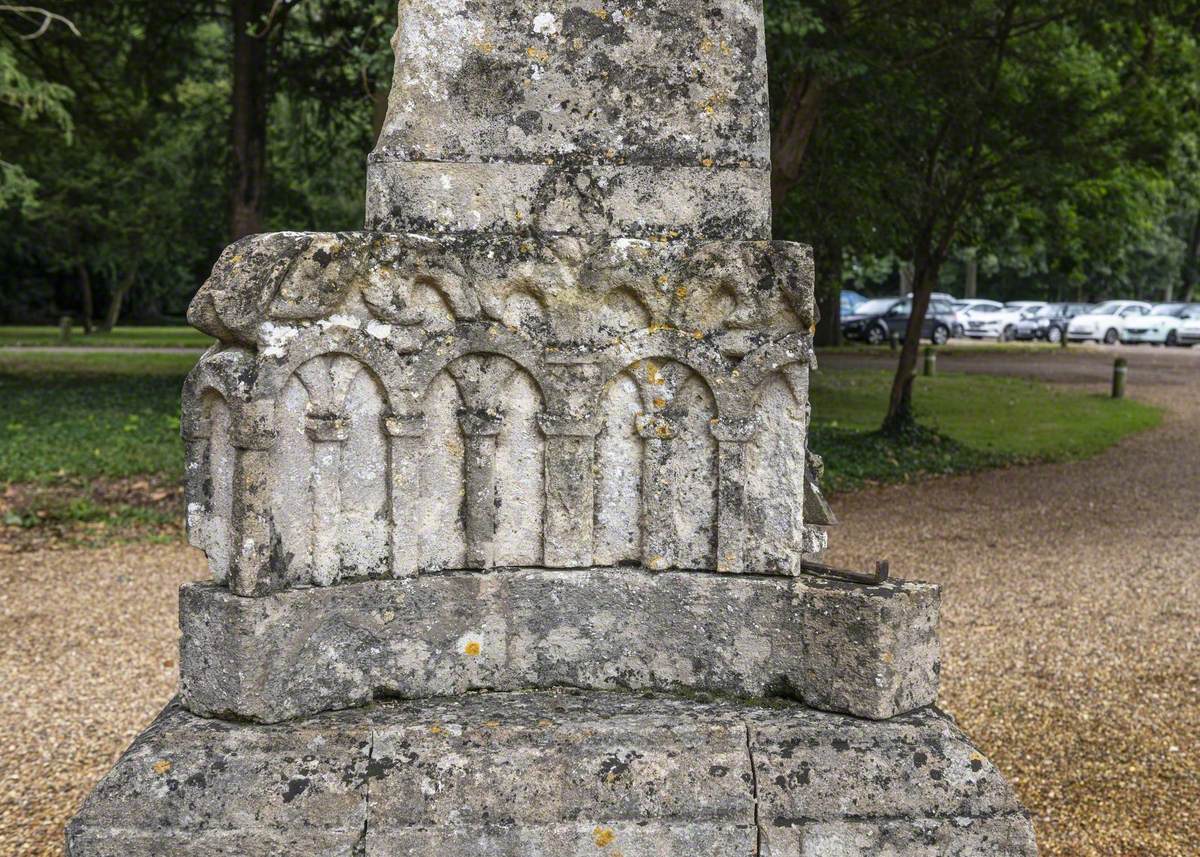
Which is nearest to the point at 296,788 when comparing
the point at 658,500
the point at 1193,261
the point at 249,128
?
the point at 658,500

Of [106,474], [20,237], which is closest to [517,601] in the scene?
[106,474]

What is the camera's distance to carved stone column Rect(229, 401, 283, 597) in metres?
2.98

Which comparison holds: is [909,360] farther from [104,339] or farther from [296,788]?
[104,339]

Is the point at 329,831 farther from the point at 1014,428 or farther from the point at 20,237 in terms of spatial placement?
the point at 20,237

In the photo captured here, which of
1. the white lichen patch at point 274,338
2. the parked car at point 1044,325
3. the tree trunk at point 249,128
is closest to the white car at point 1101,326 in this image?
the parked car at point 1044,325

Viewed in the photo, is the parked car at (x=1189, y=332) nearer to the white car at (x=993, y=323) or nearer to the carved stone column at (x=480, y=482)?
the white car at (x=993, y=323)

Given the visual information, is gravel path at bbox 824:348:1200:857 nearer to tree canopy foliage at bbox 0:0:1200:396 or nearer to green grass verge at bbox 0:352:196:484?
tree canopy foliage at bbox 0:0:1200:396

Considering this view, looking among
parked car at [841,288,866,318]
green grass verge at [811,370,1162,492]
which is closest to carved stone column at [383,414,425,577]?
green grass verge at [811,370,1162,492]

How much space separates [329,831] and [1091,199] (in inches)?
673

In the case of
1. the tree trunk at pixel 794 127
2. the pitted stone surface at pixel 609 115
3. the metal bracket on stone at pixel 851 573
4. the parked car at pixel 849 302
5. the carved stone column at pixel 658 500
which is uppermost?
the tree trunk at pixel 794 127

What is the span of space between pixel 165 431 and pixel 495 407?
38.3 feet

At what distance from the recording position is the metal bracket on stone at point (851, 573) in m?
3.28

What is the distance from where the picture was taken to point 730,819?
2.94 m

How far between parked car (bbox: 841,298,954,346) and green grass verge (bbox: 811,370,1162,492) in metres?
12.0
